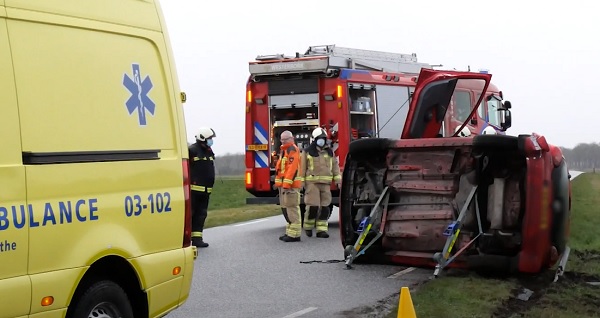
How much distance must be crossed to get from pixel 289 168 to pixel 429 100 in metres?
3.75

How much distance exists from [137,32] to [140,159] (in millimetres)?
867

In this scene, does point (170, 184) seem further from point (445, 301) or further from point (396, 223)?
point (396, 223)

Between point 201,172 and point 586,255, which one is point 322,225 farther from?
point 586,255

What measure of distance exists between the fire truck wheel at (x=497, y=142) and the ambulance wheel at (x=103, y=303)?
4.99 m

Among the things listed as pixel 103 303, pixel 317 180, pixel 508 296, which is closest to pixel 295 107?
pixel 317 180

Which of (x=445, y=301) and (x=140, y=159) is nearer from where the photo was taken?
(x=140, y=159)

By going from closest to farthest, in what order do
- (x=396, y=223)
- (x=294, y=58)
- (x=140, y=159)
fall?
1. (x=140, y=159)
2. (x=396, y=223)
3. (x=294, y=58)

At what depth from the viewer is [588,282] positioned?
10.3 meters

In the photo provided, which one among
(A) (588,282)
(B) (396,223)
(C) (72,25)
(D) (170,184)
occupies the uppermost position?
(C) (72,25)

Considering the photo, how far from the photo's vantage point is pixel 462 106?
18453 millimetres

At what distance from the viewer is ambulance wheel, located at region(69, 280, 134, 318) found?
572 centimetres

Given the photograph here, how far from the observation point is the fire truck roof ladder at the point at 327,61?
17359 millimetres

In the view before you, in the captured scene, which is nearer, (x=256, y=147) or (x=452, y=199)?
(x=452, y=199)

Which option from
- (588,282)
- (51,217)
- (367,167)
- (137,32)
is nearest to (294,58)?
(367,167)
